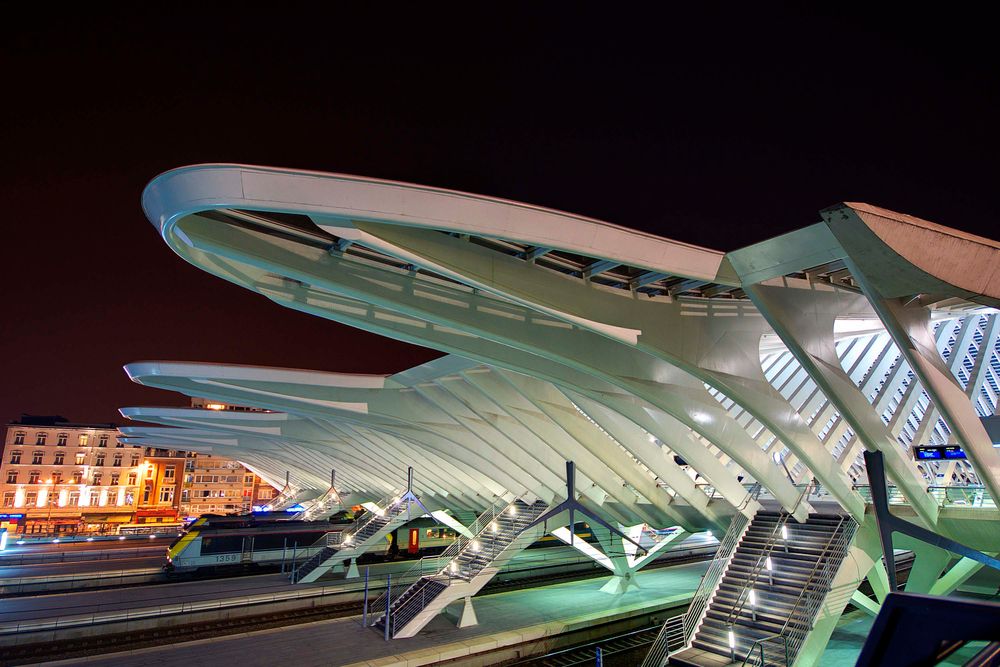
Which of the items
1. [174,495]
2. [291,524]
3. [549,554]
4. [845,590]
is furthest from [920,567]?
[174,495]

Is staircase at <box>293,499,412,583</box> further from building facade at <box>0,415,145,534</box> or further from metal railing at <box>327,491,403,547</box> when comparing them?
building facade at <box>0,415,145,534</box>

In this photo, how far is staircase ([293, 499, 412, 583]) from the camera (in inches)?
1249

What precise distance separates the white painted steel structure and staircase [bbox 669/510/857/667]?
36.5 inches

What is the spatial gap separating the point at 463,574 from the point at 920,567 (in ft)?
44.4

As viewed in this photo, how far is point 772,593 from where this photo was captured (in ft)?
52.4

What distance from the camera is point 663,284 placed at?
42.6ft

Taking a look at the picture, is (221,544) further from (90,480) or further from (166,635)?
(90,480)

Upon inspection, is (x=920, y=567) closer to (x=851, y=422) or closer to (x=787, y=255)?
(x=851, y=422)

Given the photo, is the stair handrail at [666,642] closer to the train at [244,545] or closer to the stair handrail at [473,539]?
the stair handrail at [473,539]

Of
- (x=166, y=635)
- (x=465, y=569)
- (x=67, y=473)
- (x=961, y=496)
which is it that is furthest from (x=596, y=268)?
(x=67, y=473)

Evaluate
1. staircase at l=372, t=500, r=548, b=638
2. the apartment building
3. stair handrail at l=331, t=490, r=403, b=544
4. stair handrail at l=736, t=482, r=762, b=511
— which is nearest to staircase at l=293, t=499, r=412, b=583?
stair handrail at l=331, t=490, r=403, b=544

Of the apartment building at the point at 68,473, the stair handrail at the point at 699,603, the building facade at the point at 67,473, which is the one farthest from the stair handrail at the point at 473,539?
the building facade at the point at 67,473

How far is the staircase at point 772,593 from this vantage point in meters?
14.6

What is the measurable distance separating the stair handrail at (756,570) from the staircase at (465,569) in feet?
28.7
